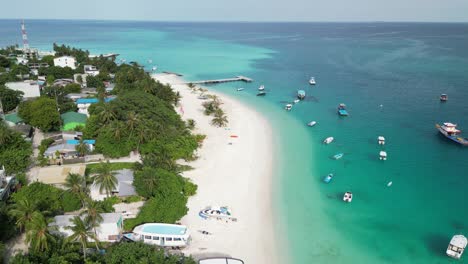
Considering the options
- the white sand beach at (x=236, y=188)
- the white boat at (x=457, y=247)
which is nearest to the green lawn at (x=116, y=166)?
the white sand beach at (x=236, y=188)

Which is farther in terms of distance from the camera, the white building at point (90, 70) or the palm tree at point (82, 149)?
the white building at point (90, 70)

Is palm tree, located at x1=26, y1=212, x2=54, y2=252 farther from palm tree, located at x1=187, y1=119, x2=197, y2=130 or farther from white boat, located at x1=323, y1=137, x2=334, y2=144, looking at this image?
white boat, located at x1=323, y1=137, x2=334, y2=144

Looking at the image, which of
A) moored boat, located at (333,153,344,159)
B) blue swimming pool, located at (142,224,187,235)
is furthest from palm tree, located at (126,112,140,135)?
moored boat, located at (333,153,344,159)

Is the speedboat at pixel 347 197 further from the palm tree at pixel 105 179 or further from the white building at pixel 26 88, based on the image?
the white building at pixel 26 88

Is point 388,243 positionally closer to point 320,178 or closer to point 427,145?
point 320,178

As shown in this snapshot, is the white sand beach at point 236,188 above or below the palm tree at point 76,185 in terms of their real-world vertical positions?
below

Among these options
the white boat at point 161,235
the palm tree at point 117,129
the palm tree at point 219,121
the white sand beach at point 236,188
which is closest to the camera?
the white boat at point 161,235

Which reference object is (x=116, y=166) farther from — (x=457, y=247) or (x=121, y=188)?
(x=457, y=247)
